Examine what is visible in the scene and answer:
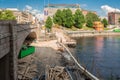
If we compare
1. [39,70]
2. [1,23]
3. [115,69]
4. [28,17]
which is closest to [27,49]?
[39,70]

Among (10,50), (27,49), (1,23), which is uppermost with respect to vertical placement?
(1,23)

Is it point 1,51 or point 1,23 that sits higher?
point 1,23

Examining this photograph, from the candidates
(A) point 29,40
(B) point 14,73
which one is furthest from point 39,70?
(A) point 29,40

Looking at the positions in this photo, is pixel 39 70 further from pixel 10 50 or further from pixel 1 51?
pixel 1 51

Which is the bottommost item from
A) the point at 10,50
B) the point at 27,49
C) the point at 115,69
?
the point at 115,69

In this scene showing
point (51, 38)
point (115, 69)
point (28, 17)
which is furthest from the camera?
point (28, 17)

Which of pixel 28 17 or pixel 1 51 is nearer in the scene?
pixel 1 51

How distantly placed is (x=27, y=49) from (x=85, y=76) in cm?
2411

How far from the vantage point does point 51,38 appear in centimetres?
12638

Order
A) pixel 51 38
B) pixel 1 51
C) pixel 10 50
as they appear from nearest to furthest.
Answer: pixel 1 51, pixel 10 50, pixel 51 38

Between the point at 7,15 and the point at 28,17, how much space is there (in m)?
37.7

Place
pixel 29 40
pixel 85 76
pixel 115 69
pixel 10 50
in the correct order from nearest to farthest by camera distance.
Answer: pixel 10 50 → pixel 85 76 → pixel 115 69 → pixel 29 40

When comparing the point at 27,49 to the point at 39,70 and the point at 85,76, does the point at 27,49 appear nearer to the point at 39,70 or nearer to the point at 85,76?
the point at 39,70

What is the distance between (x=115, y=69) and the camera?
217 feet
